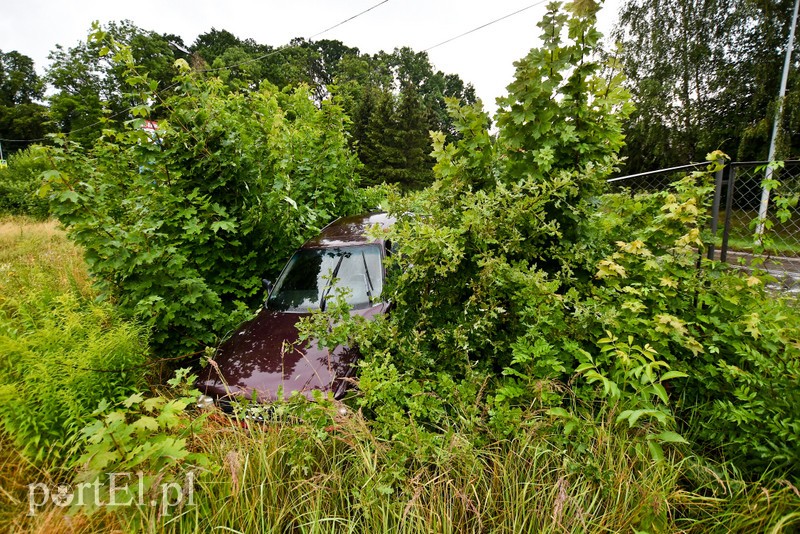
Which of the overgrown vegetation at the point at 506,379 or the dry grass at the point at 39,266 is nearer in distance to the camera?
the overgrown vegetation at the point at 506,379

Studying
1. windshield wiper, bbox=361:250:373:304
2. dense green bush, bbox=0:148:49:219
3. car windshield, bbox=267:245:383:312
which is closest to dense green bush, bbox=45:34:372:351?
car windshield, bbox=267:245:383:312

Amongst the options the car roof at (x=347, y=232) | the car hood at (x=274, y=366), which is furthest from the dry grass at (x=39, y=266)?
the car roof at (x=347, y=232)

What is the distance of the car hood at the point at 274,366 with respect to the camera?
2617 millimetres

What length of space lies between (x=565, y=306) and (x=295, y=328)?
230 centimetres

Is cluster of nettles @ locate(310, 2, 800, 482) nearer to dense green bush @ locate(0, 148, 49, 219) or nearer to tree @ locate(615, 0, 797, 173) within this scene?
tree @ locate(615, 0, 797, 173)

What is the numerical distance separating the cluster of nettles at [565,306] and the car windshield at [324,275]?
37.1 inches

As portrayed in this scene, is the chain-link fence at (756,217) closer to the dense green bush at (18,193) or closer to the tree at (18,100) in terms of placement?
the dense green bush at (18,193)

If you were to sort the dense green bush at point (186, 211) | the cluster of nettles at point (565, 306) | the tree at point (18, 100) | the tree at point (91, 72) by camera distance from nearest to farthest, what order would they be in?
1. the cluster of nettles at point (565, 306)
2. the dense green bush at point (186, 211)
3. the tree at point (91, 72)
4. the tree at point (18, 100)

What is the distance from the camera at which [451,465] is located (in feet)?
6.29

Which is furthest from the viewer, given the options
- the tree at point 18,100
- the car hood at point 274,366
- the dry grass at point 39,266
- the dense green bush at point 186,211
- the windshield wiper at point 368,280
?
the tree at point 18,100

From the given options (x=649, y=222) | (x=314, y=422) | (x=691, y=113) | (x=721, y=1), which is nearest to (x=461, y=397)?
(x=314, y=422)

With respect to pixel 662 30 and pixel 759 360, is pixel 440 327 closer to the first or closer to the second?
pixel 759 360

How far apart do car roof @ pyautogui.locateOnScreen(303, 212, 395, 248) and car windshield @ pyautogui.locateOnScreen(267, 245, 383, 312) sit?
0.08m

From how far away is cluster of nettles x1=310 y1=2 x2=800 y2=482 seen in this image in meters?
1.89
